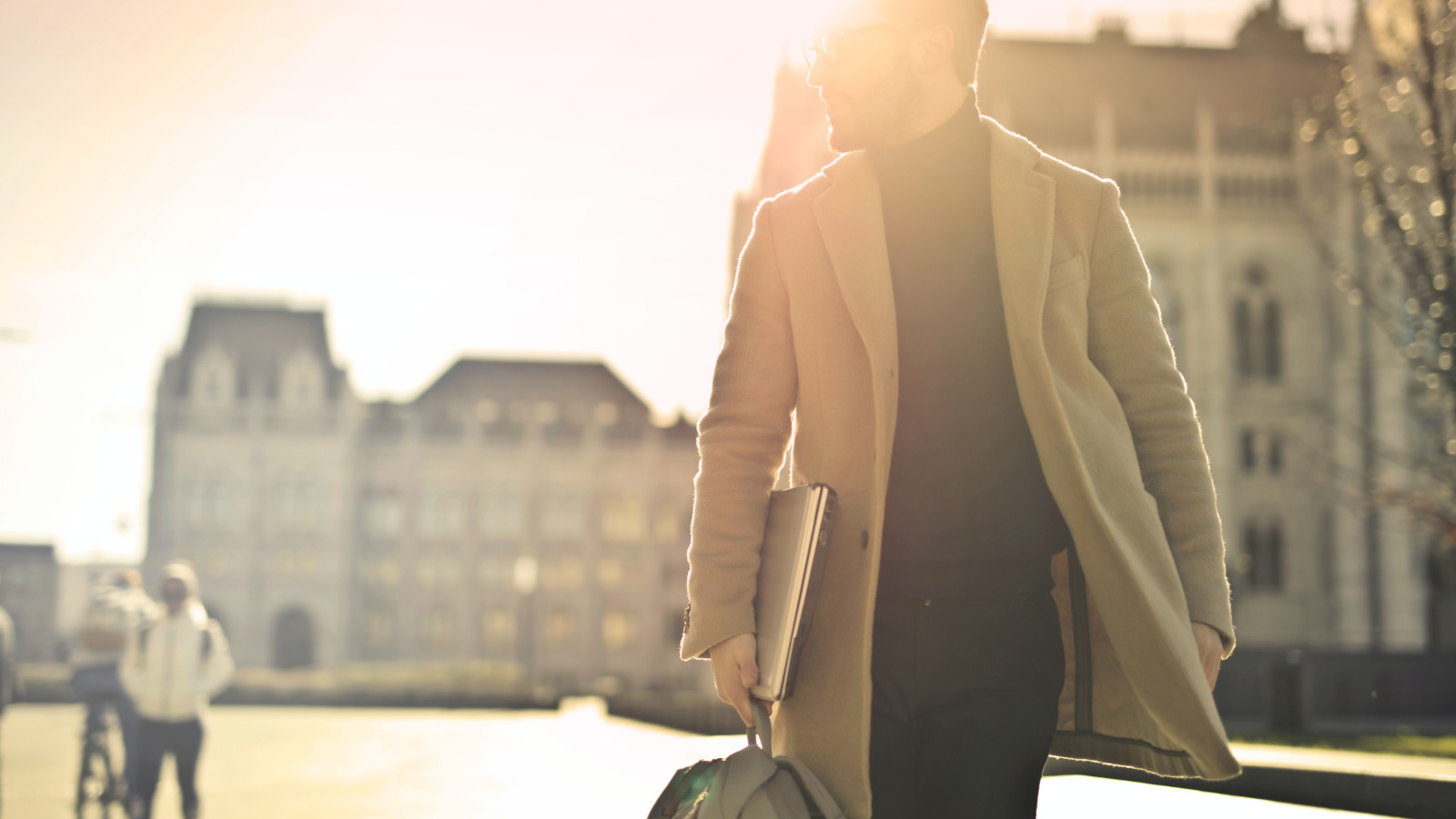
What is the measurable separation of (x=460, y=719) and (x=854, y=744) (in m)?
26.2

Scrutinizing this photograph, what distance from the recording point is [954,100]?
2.44 metres

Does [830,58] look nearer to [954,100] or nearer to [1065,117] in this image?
[954,100]

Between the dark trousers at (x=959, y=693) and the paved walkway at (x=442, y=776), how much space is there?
2.71ft

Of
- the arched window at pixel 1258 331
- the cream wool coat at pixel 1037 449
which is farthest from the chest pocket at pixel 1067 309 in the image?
the arched window at pixel 1258 331

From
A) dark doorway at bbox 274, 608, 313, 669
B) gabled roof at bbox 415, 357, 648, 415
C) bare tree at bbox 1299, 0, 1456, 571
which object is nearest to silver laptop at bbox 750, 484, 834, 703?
bare tree at bbox 1299, 0, 1456, 571

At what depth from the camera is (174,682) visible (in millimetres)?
8383

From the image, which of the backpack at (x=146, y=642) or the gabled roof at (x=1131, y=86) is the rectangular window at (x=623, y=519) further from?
the backpack at (x=146, y=642)

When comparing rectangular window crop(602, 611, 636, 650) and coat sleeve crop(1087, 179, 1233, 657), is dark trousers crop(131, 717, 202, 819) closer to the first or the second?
coat sleeve crop(1087, 179, 1233, 657)

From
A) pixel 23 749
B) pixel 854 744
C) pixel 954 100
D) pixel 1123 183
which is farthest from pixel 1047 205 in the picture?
pixel 1123 183

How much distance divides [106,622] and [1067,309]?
27.9ft

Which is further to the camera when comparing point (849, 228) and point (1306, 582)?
point (1306, 582)

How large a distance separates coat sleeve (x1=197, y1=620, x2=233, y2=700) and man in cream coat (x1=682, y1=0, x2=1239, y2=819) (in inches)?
266

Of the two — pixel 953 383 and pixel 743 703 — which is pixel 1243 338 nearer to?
pixel 953 383

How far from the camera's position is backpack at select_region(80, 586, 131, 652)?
9312mm
